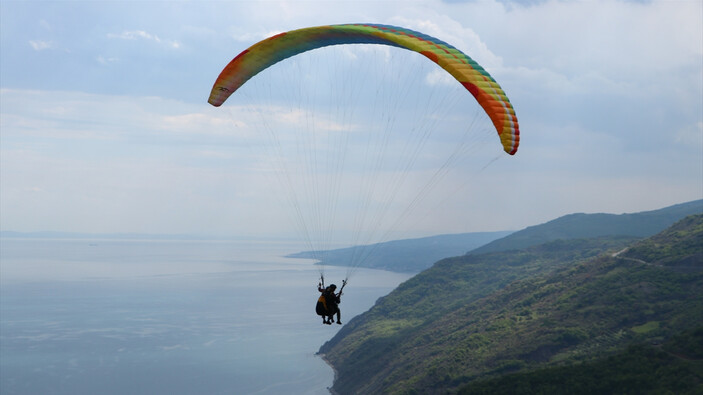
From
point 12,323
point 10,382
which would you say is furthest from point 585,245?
point 12,323

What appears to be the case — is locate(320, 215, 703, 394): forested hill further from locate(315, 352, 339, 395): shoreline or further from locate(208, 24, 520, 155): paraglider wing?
locate(208, 24, 520, 155): paraglider wing

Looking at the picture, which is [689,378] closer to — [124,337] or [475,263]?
[475,263]

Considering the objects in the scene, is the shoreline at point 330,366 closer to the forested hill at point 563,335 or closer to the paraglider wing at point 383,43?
the forested hill at point 563,335

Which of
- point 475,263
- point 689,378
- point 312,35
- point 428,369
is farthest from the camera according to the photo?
point 475,263

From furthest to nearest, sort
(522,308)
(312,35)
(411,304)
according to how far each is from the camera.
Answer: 1. (411,304)
2. (522,308)
3. (312,35)

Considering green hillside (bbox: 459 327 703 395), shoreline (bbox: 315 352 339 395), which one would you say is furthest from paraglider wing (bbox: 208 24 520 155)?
shoreline (bbox: 315 352 339 395)

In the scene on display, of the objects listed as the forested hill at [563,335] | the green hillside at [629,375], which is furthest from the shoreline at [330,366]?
the green hillside at [629,375]
